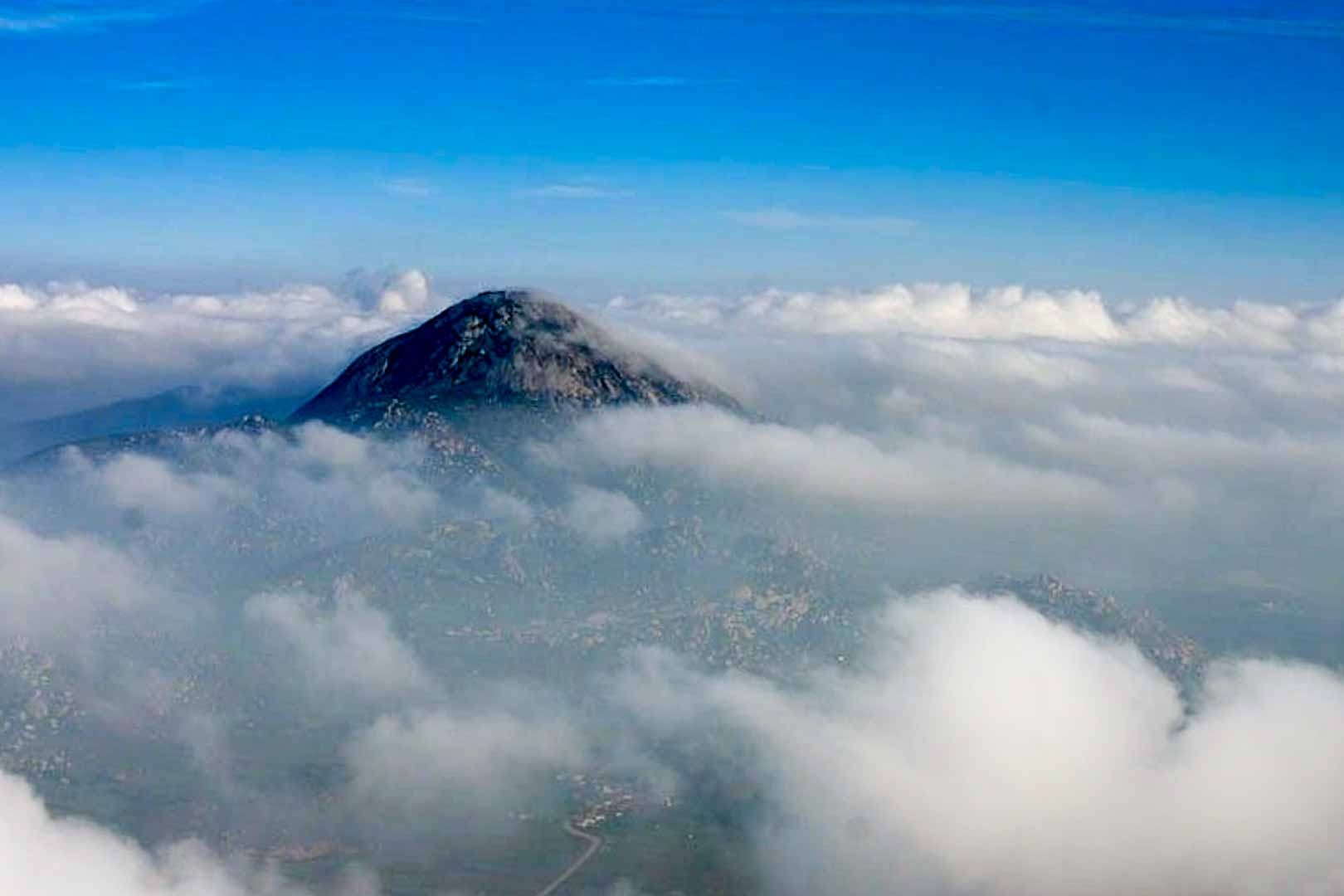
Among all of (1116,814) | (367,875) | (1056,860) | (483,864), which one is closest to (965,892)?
(1056,860)

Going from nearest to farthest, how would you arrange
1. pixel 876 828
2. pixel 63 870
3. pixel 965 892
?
1. pixel 63 870
2. pixel 965 892
3. pixel 876 828

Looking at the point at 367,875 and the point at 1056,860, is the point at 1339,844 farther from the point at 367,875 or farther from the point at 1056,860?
the point at 367,875

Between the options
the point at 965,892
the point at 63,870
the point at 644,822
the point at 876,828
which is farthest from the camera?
the point at 644,822

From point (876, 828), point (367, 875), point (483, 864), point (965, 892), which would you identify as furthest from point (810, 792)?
point (367, 875)

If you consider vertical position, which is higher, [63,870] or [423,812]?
[63,870]

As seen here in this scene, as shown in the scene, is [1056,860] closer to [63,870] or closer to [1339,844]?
[1339,844]

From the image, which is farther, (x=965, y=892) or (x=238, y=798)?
(x=238, y=798)
